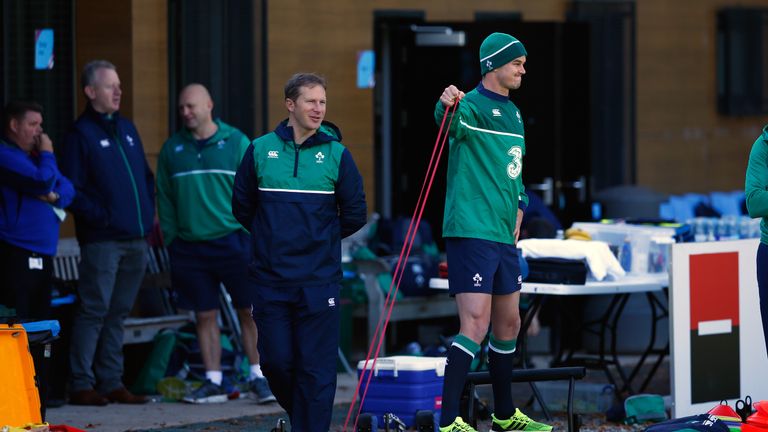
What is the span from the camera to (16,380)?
6527 millimetres

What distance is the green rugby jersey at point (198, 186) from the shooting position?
8641 millimetres

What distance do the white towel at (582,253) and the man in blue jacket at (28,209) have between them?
Answer: 2.44 m

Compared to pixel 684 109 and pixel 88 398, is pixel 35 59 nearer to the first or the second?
pixel 88 398

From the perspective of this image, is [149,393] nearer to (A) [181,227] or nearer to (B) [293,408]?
(A) [181,227]

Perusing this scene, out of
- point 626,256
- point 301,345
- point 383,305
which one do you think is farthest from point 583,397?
point 301,345

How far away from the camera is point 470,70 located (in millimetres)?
11258

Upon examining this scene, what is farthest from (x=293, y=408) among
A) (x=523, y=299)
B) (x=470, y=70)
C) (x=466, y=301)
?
(x=470, y=70)

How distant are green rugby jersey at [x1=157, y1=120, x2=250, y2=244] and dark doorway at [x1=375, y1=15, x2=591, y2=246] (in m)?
2.85

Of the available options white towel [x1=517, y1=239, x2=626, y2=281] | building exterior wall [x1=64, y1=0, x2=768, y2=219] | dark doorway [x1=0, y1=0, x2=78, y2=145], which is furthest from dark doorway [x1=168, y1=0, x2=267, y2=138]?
white towel [x1=517, y1=239, x2=626, y2=281]

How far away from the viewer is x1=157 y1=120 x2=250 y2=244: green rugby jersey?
8.64 m

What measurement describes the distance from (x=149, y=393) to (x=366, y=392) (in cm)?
180

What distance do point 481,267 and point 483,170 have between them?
419mm

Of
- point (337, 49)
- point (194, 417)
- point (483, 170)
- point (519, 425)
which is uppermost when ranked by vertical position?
point (337, 49)

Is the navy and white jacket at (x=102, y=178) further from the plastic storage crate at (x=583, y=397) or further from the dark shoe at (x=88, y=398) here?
the plastic storage crate at (x=583, y=397)
